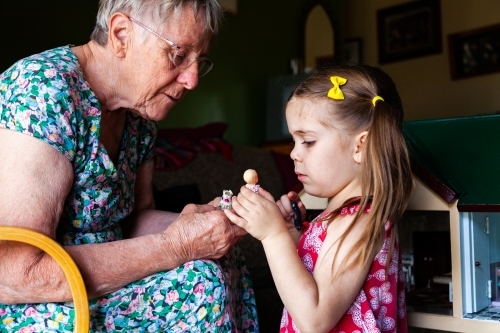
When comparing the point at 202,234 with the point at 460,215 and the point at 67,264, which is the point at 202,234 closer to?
the point at 67,264

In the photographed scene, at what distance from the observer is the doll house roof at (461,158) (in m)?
1.69

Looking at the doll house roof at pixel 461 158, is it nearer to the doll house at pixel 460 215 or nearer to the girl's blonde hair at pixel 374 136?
the doll house at pixel 460 215

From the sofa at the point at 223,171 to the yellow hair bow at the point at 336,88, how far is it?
1.28 metres

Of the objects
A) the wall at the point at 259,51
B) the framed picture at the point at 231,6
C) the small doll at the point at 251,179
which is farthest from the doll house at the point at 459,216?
the framed picture at the point at 231,6

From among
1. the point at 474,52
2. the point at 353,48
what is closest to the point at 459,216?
the point at 474,52

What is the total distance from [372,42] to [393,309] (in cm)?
473

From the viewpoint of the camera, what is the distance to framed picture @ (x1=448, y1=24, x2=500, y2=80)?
528 cm

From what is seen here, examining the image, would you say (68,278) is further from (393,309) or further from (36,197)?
(393,309)

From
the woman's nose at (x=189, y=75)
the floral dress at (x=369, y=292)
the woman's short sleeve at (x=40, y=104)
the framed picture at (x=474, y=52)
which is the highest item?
the framed picture at (x=474, y=52)

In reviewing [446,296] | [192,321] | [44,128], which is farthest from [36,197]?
[446,296]

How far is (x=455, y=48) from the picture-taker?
5469mm

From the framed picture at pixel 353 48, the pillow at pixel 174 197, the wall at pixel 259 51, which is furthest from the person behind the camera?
the framed picture at pixel 353 48

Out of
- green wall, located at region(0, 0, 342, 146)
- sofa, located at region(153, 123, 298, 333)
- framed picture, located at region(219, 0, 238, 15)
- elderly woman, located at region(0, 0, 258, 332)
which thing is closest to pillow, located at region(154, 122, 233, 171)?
sofa, located at region(153, 123, 298, 333)

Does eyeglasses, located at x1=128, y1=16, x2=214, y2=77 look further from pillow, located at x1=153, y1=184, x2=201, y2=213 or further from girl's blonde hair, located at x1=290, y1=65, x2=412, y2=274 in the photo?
pillow, located at x1=153, y1=184, x2=201, y2=213
